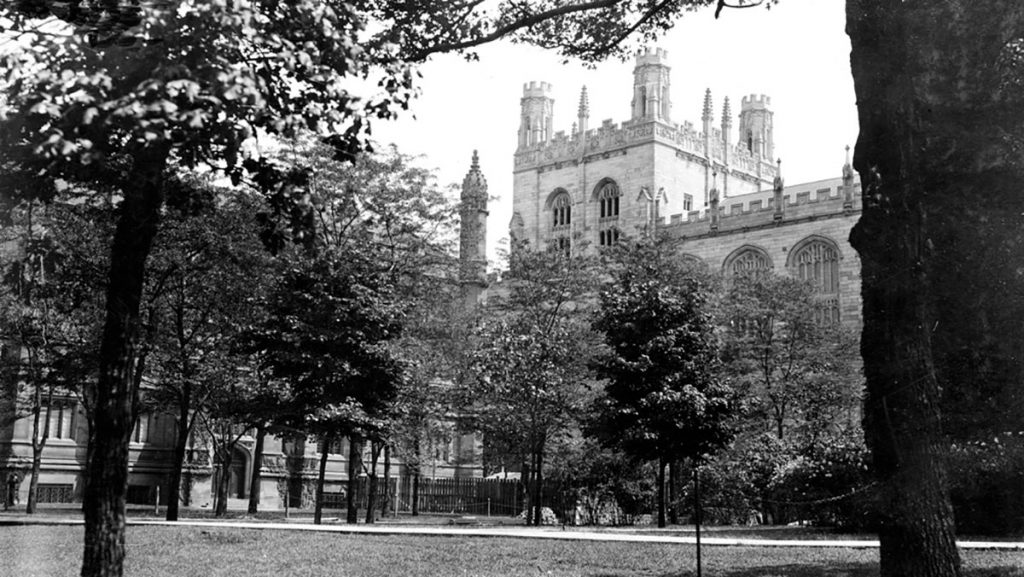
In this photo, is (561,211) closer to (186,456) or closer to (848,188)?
(848,188)

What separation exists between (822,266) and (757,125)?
3683cm

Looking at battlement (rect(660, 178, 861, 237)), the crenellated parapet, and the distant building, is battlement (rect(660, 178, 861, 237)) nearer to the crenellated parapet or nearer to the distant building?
the crenellated parapet

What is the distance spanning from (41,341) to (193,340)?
3.68 meters

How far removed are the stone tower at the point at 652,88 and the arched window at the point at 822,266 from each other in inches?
884

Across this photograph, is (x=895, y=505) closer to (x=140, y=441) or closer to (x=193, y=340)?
(x=193, y=340)

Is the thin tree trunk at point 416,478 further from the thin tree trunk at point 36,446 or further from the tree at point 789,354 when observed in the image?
the tree at point 789,354

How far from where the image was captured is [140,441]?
131ft

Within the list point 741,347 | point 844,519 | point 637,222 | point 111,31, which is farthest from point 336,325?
point 637,222

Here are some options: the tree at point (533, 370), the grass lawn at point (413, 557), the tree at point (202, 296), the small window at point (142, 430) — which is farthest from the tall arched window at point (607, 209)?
the grass lawn at point (413, 557)

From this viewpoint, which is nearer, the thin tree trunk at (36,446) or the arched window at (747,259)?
the thin tree trunk at (36,446)

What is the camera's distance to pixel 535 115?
334ft

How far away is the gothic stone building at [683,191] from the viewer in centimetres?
7088

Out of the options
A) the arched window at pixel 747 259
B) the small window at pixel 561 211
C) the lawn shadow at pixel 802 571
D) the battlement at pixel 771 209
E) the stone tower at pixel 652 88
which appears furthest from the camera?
the small window at pixel 561 211

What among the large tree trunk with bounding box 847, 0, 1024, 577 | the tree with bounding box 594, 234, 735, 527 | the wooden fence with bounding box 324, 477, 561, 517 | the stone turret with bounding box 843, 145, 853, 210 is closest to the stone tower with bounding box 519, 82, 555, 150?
the stone turret with bounding box 843, 145, 853, 210
